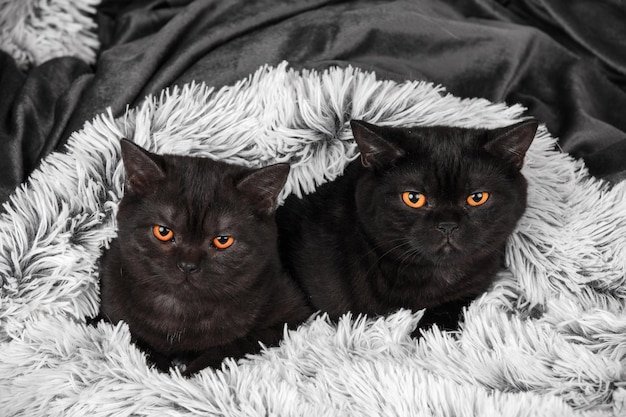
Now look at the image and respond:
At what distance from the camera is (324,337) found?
129 centimetres

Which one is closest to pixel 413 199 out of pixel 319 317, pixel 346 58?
pixel 319 317

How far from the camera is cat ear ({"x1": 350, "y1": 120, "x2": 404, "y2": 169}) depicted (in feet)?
4.11

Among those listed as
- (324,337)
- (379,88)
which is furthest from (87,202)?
(379,88)

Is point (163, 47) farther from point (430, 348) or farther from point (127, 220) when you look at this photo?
point (430, 348)

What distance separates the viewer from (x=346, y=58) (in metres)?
1.73

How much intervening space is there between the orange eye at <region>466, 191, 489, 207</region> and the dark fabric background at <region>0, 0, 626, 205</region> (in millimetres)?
482

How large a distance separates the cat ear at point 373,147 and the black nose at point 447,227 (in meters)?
0.16

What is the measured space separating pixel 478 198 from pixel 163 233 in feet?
1.88

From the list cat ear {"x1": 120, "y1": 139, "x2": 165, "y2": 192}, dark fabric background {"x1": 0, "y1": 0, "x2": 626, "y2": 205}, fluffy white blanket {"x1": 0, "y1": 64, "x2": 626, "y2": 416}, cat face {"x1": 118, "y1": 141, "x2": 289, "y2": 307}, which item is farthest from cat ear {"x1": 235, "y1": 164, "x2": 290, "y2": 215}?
dark fabric background {"x1": 0, "y1": 0, "x2": 626, "y2": 205}

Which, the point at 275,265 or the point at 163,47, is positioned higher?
the point at 163,47

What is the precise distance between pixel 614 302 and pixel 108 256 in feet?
3.38

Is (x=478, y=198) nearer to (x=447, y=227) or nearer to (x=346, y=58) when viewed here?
(x=447, y=227)

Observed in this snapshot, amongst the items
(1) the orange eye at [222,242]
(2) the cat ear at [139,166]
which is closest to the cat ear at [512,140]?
(1) the orange eye at [222,242]

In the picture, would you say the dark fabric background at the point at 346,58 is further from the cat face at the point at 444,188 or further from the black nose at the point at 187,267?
the black nose at the point at 187,267
